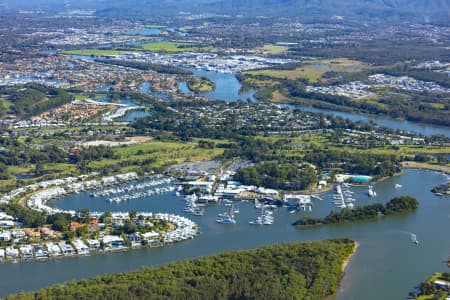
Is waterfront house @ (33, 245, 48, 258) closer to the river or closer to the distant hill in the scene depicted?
the river

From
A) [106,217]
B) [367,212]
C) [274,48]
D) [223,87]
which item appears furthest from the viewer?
[274,48]

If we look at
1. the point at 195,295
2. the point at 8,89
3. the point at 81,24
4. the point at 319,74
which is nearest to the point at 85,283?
the point at 195,295

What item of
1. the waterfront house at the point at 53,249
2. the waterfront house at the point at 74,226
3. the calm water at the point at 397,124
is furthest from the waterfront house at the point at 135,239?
the calm water at the point at 397,124

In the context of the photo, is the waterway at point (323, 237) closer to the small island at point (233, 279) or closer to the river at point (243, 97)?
the small island at point (233, 279)

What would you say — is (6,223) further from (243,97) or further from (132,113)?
(243,97)

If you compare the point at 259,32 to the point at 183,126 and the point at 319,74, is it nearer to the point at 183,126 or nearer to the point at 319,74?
the point at 319,74

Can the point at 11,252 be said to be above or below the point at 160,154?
above

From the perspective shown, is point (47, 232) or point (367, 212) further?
point (367, 212)

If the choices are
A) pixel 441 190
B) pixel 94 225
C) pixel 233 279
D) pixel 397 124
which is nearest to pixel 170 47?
pixel 397 124
